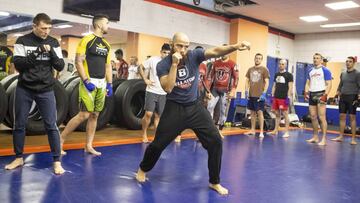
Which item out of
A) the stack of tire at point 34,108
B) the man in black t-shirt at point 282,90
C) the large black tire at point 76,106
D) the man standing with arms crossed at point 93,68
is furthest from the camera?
the man in black t-shirt at point 282,90

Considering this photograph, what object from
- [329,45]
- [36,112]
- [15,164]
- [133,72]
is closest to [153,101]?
[36,112]

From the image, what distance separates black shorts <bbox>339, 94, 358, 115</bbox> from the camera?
677 centimetres

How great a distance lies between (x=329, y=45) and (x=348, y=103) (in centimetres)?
661

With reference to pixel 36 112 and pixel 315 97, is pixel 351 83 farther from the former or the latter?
pixel 36 112

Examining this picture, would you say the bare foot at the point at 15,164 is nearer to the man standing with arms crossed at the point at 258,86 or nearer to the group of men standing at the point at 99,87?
the group of men standing at the point at 99,87

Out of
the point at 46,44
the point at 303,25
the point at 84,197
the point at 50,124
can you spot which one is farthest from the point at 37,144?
the point at 303,25

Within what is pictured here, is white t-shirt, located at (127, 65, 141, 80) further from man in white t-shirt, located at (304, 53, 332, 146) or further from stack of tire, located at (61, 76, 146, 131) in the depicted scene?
man in white t-shirt, located at (304, 53, 332, 146)

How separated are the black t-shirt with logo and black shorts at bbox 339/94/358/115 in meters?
1.10

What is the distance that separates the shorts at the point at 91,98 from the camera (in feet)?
13.3

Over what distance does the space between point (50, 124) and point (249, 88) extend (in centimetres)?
477

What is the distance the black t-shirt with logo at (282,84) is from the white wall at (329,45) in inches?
235

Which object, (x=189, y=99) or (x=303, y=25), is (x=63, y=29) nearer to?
(x=189, y=99)

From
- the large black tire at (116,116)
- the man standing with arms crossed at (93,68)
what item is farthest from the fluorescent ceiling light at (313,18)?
the man standing with arms crossed at (93,68)

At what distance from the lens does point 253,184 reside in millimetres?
3588
